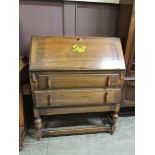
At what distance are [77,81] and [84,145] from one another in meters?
0.68

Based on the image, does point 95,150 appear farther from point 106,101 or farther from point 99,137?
point 106,101

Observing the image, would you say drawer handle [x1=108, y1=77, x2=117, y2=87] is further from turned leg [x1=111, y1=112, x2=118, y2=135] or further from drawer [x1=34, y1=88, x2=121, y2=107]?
turned leg [x1=111, y1=112, x2=118, y2=135]

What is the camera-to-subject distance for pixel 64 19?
208 centimetres

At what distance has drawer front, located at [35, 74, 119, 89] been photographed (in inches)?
61.2

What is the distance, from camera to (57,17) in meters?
2.07

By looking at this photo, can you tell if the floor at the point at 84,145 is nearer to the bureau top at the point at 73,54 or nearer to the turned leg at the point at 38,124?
the turned leg at the point at 38,124

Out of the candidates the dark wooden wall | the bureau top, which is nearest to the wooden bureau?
the bureau top

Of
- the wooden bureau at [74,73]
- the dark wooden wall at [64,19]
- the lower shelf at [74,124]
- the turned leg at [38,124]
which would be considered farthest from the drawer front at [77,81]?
the dark wooden wall at [64,19]

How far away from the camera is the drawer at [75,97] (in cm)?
161

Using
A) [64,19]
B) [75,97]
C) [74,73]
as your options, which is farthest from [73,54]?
[64,19]

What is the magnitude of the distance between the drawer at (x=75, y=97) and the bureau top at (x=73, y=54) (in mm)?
229

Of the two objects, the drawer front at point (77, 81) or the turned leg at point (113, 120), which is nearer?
the drawer front at point (77, 81)
